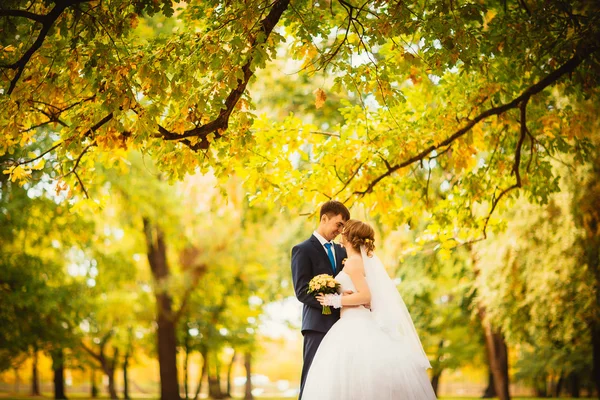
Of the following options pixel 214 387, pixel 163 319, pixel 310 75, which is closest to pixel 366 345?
pixel 310 75

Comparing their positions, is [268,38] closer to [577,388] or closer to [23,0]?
[23,0]

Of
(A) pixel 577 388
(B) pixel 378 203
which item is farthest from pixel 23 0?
(A) pixel 577 388

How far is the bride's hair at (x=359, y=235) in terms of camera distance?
5594 millimetres

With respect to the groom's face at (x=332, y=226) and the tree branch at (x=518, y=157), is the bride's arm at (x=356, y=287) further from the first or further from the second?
the tree branch at (x=518, y=157)

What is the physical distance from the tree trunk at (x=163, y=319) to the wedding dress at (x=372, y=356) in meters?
13.0

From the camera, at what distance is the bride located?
4855 mm

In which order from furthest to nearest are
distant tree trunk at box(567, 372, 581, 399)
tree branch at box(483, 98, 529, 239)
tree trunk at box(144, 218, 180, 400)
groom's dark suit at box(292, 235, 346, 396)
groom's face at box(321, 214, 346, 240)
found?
distant tree trunk at box(567, 372, 581, 399)
tree trunk at box(144, 218, 180, 400)
tree branch at box(483, 98, 529, 239)
groom's face at box(321, 214, 346, 240)
groom's dark suit at box(292, 235, 346, 396)

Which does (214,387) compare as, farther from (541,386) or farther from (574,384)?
(541,386)

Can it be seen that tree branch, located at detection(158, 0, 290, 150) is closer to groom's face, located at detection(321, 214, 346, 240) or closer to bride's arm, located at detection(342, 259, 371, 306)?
groom's face, located at detection(321, 214, 346, 240)

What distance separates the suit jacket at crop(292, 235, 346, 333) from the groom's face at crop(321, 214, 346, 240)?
12cm

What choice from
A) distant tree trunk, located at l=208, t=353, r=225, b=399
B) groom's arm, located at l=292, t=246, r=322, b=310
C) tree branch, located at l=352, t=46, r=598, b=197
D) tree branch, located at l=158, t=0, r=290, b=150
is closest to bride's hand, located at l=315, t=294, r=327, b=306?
groom's arm, located at l=292, t=246, r=322, b=310

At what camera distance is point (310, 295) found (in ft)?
17.5

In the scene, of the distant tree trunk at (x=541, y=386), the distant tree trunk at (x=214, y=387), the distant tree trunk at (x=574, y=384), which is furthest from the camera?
the distant tree trunk at (x=541, y=386)

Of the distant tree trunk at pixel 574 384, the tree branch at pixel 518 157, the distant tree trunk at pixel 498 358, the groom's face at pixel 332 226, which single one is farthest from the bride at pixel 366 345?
the distant tree trunk at pixel 574 384
